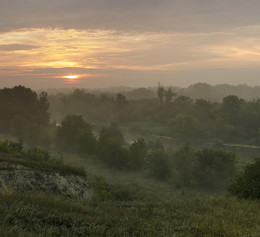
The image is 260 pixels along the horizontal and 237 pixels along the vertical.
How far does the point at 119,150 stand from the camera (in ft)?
247

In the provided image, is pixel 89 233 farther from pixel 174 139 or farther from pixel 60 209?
pixel 174 139

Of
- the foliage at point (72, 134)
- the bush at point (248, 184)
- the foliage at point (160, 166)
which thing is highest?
the bush at point (248, 184)

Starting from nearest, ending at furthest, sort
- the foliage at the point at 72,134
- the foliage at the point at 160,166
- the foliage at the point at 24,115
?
the foliage at the point at 160,166, the foliage at the point at 72,134, the foliage at the point at 24,115

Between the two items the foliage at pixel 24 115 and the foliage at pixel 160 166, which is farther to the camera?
the foliage at pixel 24 115

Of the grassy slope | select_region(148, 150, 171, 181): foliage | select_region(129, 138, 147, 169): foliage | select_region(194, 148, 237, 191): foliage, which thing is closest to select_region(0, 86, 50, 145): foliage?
select_region(129, 138, 147, 169): foliage

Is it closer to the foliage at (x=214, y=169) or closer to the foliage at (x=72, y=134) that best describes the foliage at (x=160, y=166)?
the foliage at (x=214, y=169)

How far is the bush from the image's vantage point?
1658cm

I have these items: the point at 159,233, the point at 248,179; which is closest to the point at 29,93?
the point at 248,179

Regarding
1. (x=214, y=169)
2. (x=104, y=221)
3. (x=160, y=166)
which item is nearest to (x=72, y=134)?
(x=160, y=166)

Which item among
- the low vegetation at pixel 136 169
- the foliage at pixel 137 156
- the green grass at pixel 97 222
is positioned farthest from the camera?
the foliage at pixel 137 156

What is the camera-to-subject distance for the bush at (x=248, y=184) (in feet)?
54.4

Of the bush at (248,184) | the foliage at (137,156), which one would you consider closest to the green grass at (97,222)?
the bush at (248,184)

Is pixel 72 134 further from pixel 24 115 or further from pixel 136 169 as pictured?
pixel 136 169

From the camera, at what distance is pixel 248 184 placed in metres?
17.3
